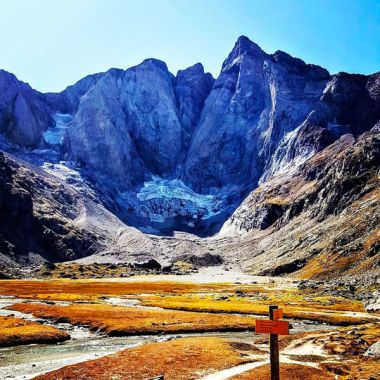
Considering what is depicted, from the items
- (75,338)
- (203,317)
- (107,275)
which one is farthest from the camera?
(107,275)

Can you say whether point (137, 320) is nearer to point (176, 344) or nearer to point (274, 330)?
point (176, 344)

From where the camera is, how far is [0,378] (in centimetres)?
3209

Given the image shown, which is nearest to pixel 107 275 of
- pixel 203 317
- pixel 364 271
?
pixel 364 271

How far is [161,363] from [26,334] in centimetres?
2019

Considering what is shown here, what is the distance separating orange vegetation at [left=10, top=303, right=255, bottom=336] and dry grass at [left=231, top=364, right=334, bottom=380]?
2412 centimetres

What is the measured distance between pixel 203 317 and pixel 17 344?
89.4 ft

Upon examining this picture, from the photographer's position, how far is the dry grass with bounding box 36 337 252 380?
31859 millimetres

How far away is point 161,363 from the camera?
35.5m

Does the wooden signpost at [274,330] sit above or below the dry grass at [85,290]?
above

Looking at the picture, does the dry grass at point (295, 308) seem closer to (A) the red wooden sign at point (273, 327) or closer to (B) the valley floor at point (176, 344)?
(B) the valley floor at point (176, 344)

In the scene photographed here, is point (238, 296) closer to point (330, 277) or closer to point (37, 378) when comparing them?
point (330, 277)

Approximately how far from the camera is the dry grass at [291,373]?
102ft

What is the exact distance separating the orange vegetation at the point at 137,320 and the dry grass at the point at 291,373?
2412cm

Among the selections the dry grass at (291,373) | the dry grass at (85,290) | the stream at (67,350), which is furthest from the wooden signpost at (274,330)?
the dry grass at (85,290)
